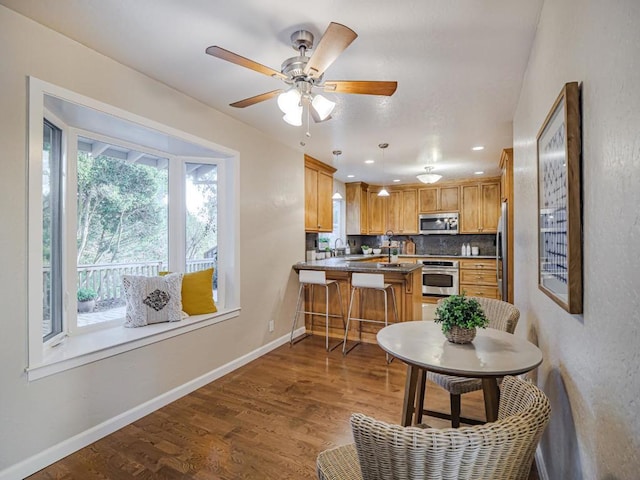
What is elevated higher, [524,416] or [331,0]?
Answer: [331,0]

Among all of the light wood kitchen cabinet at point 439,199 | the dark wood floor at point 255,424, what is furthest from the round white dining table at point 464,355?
the light wood kitchen cabinet at point 439,199

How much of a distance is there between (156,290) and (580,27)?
9.67 feet

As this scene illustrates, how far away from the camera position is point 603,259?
2.95ft

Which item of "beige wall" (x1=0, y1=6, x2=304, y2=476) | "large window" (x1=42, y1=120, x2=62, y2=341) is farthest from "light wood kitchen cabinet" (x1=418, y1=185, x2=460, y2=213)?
"large window" (x1=42, y1=120, x2=62, y2=341)

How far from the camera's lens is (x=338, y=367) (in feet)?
10.8

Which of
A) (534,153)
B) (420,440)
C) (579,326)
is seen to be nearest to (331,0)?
(534,153)

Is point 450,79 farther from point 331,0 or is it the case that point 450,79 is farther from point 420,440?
point 420,440

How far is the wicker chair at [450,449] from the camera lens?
0.79 m

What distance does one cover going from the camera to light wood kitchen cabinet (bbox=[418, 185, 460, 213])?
6.47m

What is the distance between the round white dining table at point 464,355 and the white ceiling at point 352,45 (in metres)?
1.73

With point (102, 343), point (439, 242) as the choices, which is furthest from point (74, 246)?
point (439, 242)

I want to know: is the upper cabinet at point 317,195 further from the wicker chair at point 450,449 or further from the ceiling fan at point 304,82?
the wicker chair at point 450,449

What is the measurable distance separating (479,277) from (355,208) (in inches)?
106

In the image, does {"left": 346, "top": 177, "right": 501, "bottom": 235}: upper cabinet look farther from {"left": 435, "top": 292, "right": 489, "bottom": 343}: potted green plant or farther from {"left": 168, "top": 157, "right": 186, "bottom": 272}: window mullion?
{"left": 435, "top": 292, "right": 489, "bottom": 343}: potted green plant
